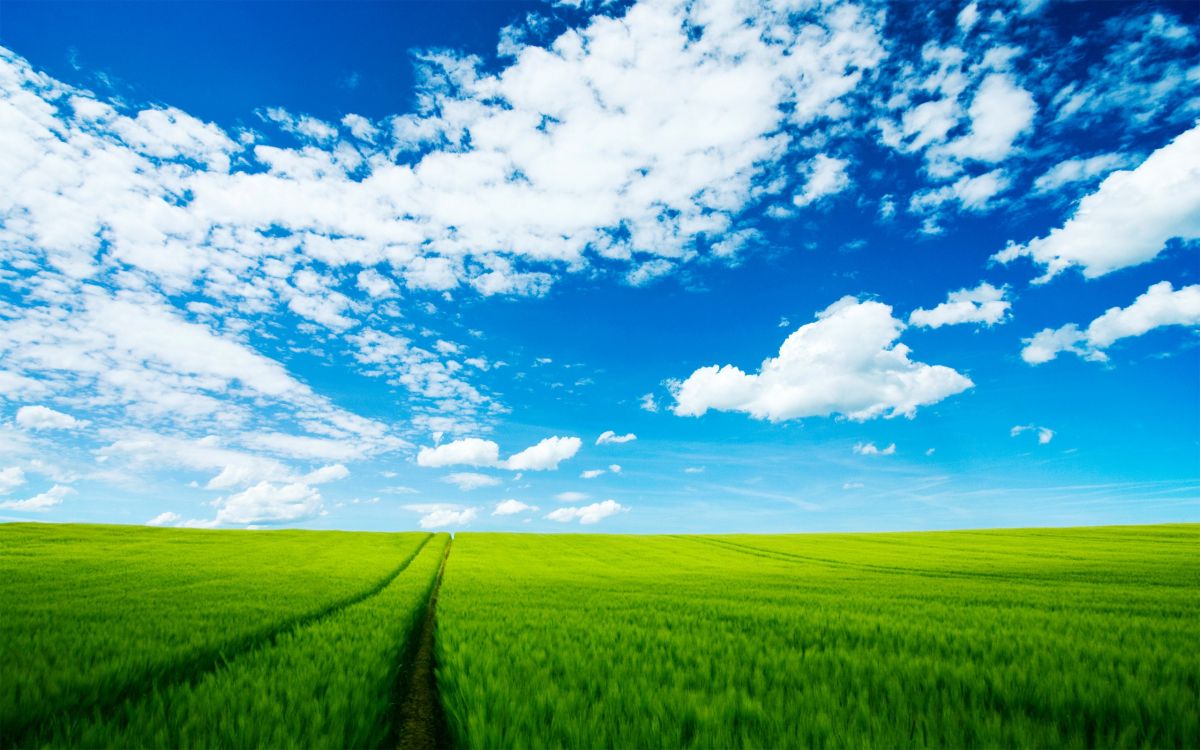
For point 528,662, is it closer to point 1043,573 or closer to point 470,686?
point 470,686

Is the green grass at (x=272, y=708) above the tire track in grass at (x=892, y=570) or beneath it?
above

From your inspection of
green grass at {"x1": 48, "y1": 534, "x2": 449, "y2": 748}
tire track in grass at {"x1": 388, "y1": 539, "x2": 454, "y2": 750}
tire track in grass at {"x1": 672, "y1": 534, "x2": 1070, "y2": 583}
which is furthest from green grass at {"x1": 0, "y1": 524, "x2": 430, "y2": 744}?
tire track in grass at {"x1": 672, "y1": 534, "x2": 1070, "y2": 583}

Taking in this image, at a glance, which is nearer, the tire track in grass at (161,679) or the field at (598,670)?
the field at (598,670)

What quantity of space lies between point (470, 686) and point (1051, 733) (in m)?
3.92

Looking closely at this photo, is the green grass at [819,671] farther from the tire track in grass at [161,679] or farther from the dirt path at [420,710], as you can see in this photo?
the tire track in grass at [161,679]

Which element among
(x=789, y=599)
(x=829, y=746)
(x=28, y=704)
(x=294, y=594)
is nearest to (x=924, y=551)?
(x=789, y=599)

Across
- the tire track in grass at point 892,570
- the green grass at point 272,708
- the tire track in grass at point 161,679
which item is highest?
the green grass at point 272,708

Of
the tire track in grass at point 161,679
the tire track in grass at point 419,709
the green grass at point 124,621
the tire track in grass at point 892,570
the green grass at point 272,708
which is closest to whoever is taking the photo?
the green grass at point 272,708

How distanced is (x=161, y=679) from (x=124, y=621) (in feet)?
12.0

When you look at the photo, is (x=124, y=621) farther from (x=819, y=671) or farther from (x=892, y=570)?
(x=892, y=570)

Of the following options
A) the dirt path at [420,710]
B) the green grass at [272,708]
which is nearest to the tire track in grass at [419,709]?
the dirt path at [420,710]

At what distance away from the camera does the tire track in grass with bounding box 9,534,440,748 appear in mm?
3721

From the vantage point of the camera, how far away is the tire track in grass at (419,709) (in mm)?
4748

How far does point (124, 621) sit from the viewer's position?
25.9 feet
